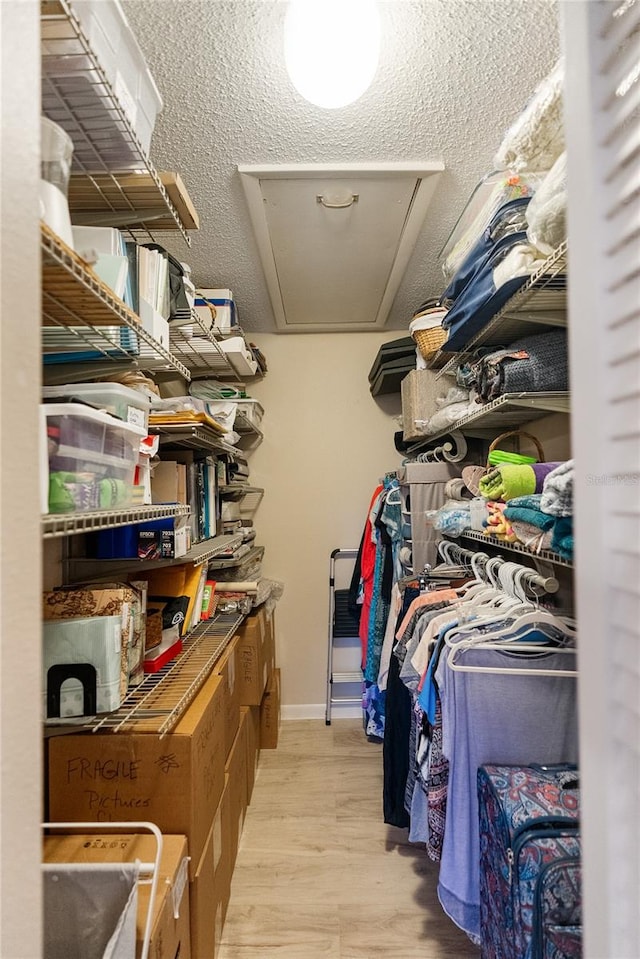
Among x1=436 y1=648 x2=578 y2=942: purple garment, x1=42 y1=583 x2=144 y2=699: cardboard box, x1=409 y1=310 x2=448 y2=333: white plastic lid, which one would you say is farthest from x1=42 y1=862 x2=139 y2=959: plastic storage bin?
x1=409 y1=310 x2=448 y2=333: white plastic lid

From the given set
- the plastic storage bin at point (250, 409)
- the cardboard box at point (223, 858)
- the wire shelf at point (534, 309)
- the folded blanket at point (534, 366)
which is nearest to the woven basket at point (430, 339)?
the wire shelf at point (534, 309)

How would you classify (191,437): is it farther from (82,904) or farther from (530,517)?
(82,904)

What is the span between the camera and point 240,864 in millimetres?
1879

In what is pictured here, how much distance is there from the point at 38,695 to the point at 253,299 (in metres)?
2.41

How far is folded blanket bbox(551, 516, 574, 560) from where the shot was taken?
1.05 metres

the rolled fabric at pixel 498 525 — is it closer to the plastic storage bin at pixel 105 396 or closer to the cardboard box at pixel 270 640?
the plastic storage bin at pixel 105 396

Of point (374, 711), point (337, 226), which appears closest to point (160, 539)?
point (337, 226)

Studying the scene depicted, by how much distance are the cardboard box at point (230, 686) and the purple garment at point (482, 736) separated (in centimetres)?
79

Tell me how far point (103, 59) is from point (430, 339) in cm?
153

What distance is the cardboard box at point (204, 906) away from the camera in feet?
3.99

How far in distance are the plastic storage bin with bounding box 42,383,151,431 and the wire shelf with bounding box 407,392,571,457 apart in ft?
3.19

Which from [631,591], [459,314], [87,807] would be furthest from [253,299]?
[631,591]

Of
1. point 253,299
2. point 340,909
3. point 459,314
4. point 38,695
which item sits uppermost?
point 253,299

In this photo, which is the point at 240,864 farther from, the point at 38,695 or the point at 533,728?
the point at 38,695
